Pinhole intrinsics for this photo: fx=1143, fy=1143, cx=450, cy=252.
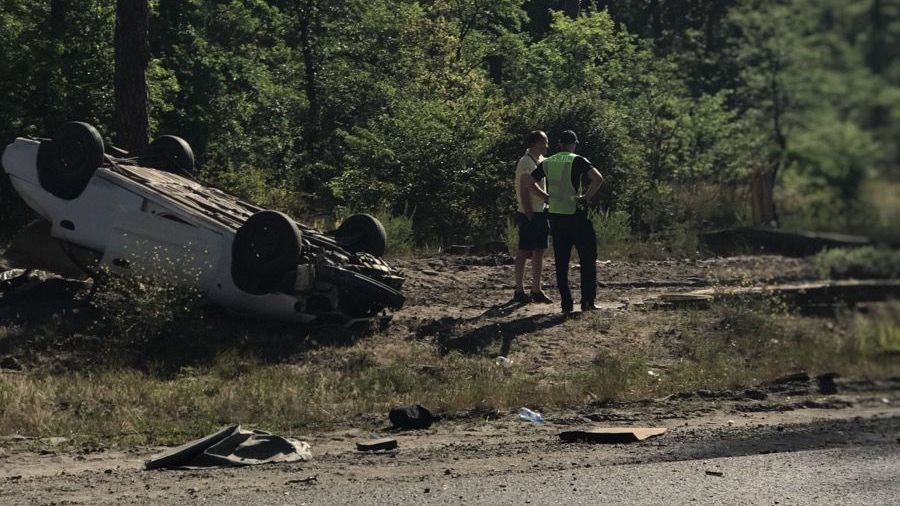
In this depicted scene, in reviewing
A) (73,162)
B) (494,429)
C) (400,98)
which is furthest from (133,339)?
(400,98)

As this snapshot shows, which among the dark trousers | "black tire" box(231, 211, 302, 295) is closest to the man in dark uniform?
the dark trousers

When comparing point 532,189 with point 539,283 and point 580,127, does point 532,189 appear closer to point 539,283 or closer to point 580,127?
point 539,283

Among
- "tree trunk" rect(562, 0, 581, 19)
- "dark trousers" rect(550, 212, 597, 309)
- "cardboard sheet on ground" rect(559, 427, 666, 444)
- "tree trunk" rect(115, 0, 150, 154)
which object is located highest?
"tree trunk" rect(562, 0, 581, 19)

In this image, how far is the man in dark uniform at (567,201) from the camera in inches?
440

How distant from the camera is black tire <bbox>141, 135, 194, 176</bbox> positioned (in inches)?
492

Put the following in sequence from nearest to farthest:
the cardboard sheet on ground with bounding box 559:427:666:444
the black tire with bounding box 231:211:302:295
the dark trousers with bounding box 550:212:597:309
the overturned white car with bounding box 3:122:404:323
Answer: the cardboard sheet on ground with bounding box 559:427:666:444, the black tire with bounding box 231:211:302:295, the overturned white car with bounding box 3:122:404:323, the dark trousers with bounding box 550:212:597:309

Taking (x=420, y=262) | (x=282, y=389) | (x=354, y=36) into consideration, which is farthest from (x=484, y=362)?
(x=354, y=36)

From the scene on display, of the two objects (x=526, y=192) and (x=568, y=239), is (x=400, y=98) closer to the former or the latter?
(x=526, y=192)

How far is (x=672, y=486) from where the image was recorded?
6.32 meters

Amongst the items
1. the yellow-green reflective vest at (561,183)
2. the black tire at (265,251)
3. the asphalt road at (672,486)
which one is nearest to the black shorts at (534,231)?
the yellow-green reflective vest at (561,183)

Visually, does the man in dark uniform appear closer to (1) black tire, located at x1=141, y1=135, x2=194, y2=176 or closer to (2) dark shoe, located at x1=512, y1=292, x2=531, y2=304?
(2) dark shoe, located at x1=512, y1=292, x2=531, y2=304

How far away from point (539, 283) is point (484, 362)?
245cm

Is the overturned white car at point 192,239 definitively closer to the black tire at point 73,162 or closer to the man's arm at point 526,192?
the black tire at point 73,162

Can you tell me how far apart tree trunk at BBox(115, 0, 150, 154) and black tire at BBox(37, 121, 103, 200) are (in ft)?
9.08
